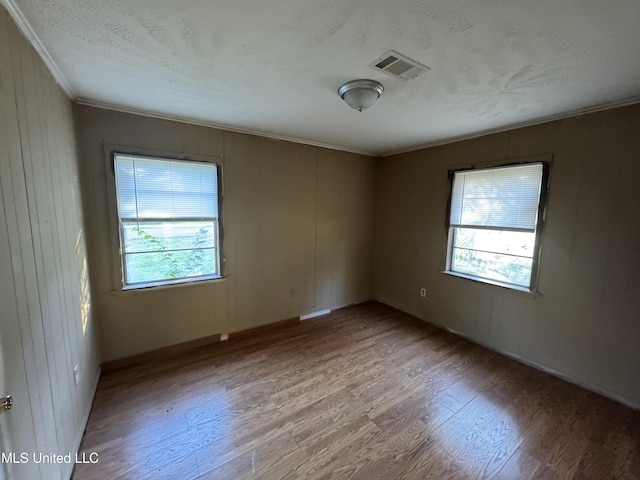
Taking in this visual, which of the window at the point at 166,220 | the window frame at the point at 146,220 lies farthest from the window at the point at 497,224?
the window at the point at 166,220

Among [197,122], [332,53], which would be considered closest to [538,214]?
[332,53]

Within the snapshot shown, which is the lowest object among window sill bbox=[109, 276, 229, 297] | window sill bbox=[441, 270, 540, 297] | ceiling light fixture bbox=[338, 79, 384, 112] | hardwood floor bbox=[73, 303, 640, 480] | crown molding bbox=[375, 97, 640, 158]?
hardwood floor bbox=[73, 303, 640, 480]

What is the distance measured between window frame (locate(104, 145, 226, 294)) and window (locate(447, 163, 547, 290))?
108 inches

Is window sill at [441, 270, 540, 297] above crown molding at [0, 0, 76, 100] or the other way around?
the other way around

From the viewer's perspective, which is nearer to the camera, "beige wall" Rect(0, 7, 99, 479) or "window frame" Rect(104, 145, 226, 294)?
"beige wall" Rect(0, 7, 99, 479)

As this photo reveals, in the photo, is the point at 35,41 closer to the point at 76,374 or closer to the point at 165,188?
the point at 165,188

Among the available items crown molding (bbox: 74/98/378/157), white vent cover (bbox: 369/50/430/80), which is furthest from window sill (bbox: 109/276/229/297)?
white vent cover (bbox: 369/50/430/80)

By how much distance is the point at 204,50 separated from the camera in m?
1.43

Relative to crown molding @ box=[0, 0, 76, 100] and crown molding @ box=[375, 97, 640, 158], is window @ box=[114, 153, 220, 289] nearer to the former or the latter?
crown molding @ box=[0, 0, 76, 100]

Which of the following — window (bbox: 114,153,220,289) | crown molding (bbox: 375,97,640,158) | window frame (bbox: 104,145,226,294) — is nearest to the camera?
crown molding (bbox: 375,97,640,158)

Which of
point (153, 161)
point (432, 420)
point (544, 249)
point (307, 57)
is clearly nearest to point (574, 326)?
point (544, 249)

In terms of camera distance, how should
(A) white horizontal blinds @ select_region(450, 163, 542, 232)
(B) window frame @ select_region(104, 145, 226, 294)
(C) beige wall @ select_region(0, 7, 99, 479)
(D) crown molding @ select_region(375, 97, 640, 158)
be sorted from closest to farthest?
(C) beige wall @ select_region(0, 7, 99, 479) → (D) crown molding @ select_region(375, 97, 640, 158) → (B) window frame @ select_region(104, 145, 226, 294) → (A) white horizontal blinds @ select_region(450, 163, 542, 232)

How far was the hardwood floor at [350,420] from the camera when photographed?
154cm

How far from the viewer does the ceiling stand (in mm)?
1139
